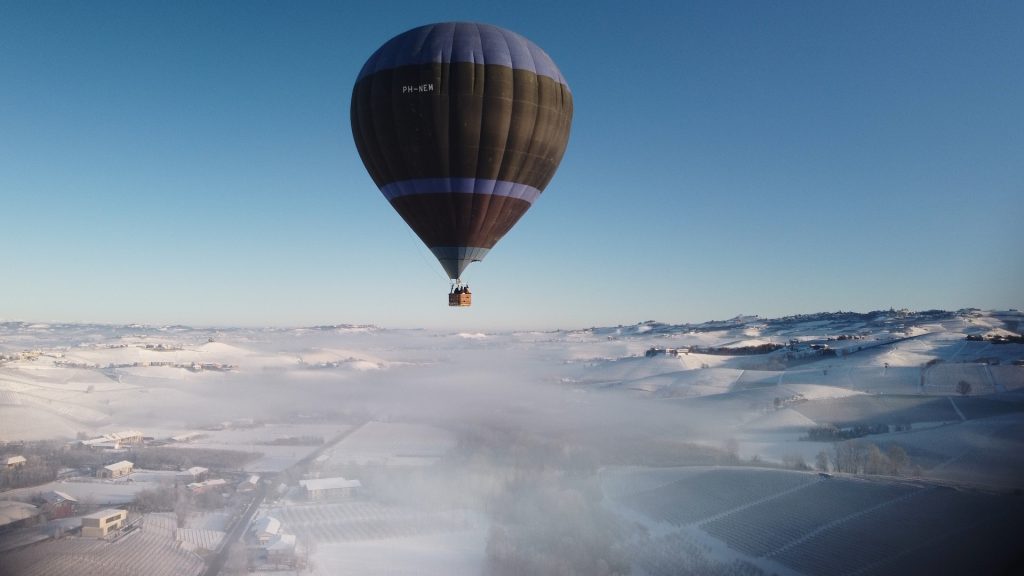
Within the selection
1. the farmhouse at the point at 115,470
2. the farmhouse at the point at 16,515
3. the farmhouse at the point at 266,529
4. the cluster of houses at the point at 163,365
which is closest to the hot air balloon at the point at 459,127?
the farmhouse at the point at 266,529

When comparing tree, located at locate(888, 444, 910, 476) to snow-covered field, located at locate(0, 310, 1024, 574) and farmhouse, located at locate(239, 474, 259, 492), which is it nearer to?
snow-covered field, located at locate(0, 310, 1024, 574)

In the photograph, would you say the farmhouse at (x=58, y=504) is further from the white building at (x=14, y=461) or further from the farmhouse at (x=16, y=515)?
the white building at (x=14, y=461)

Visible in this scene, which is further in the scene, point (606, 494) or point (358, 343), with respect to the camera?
point (358, 343)

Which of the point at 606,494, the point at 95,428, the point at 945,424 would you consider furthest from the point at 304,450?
the point at 945,424

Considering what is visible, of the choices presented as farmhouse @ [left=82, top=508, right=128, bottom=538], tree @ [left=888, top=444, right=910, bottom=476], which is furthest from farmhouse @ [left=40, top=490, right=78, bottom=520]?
tree @ [left=888, top=444, right=910, bottom=476]

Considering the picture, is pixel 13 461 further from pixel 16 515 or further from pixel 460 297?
pixel 460 297

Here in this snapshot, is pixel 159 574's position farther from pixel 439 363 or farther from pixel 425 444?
pixel 439 363
